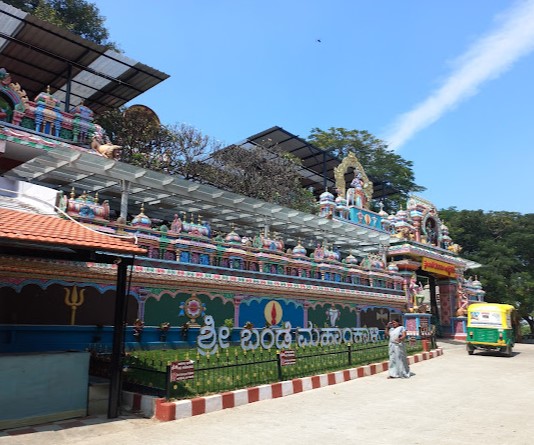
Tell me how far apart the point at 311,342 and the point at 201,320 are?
3.29 metres

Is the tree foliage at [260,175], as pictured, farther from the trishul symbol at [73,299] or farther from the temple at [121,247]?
the trishul symbol at [73,299]

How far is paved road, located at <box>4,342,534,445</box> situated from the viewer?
5.58 m

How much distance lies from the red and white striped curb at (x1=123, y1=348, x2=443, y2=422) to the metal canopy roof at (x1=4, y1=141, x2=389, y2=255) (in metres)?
6.57

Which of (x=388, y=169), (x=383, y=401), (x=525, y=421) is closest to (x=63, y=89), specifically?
(x=383, y=401)

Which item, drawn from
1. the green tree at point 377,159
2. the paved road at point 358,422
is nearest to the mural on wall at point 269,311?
the paved road at point 358,422

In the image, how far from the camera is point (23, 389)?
6020 mm

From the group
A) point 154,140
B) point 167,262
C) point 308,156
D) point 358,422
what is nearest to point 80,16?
point 154,140

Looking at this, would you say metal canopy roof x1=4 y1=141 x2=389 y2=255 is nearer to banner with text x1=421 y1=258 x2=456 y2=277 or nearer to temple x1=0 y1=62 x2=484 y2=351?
temple x1=0 y1=62 x2=484 y2=351

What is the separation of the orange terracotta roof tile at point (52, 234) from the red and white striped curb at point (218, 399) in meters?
2.27

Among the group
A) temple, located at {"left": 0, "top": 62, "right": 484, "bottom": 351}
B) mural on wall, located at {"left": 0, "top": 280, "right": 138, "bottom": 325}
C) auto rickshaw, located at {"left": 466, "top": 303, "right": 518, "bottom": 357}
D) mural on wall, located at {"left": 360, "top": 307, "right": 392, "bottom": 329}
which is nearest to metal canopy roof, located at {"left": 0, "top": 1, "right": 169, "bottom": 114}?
temple, located at {"left": 0, "top": 62, "right": 484, "bottom": 351}

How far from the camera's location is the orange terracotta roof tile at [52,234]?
575 cm

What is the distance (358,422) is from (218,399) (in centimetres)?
220

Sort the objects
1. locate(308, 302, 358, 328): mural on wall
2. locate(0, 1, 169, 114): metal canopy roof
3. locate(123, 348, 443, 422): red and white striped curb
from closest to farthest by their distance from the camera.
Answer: locate(123, 348, 443, 422): red and white striped curb, locate(0, 1, 169, 114): metal canopy roof, locate(308, 302, 358, 328): mural on wall

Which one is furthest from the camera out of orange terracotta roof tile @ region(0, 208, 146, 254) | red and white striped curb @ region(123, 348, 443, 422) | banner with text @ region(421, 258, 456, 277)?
banner with text @ region(421, 258, 456, 277)
